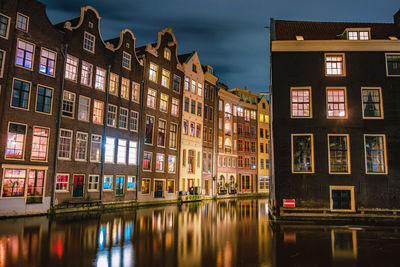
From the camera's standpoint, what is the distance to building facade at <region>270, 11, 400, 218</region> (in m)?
22.2

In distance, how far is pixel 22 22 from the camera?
2394cm

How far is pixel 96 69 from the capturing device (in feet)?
99.7

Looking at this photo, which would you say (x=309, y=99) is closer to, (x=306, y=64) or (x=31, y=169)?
(x=306, y=64)

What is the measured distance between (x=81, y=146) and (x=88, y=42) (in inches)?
388

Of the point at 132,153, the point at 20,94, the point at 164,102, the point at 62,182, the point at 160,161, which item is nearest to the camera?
the point at 20,94

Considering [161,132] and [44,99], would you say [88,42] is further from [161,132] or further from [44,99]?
[161,132]

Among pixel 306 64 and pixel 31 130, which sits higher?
pixel 306 64

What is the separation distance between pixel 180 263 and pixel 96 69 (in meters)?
24.8

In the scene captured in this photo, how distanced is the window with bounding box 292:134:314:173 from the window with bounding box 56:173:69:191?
61.2 ft

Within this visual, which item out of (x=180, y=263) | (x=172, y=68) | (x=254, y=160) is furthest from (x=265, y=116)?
(x=180, y=263)

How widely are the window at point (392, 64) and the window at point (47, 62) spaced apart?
2663 centimetres

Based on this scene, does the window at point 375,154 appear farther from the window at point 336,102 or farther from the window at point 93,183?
the window at point 93,183

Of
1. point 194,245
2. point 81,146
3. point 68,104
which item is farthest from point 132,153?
point 194,245

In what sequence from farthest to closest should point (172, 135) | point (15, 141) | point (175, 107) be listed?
point (175, 107) → point (172, 135) → point (15, 141)
